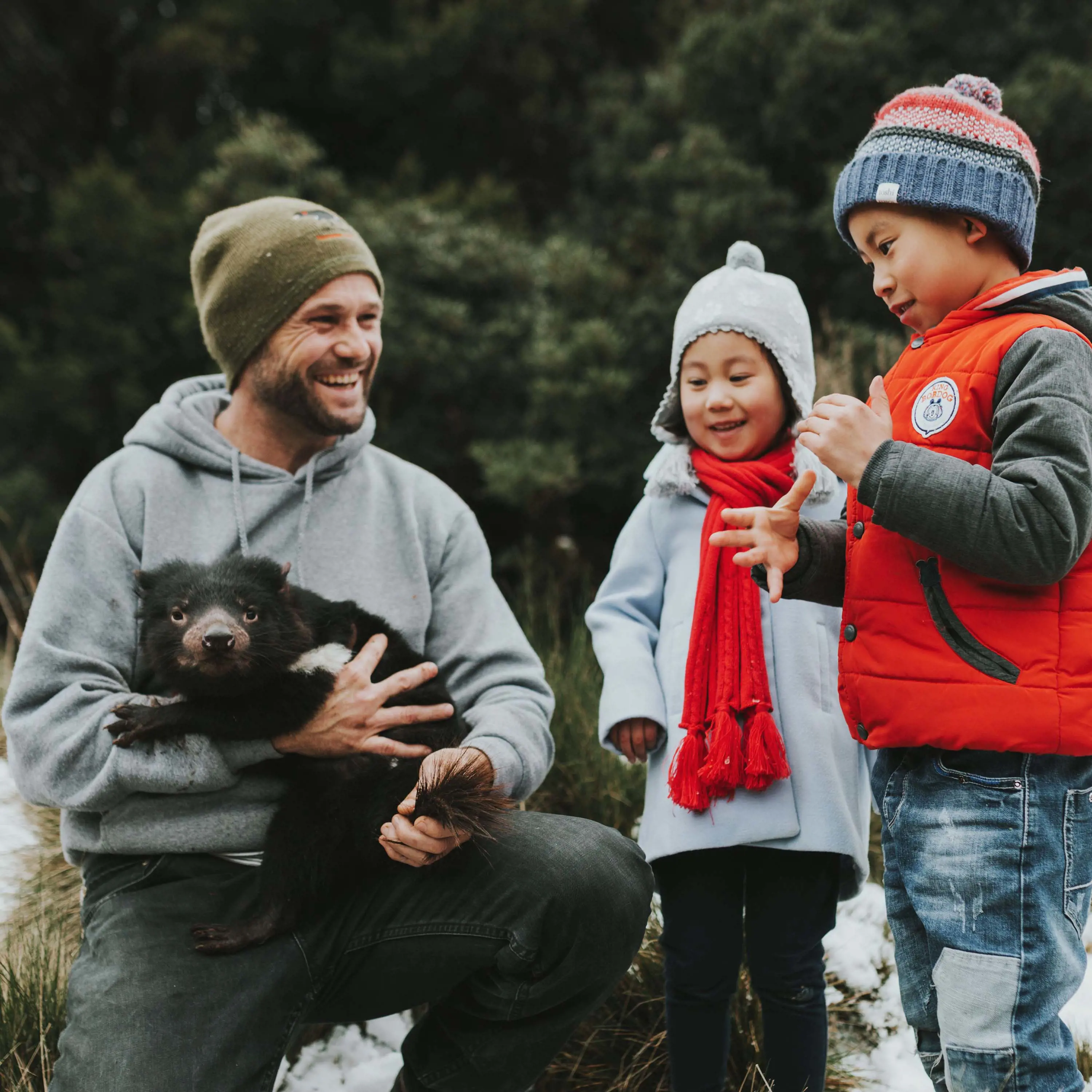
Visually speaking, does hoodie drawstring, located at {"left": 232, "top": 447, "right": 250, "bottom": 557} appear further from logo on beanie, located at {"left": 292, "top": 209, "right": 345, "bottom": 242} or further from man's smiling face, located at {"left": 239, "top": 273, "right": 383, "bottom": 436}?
logo on beanie, located at {"left": 292, "top": 209, "right": 345, "bottom": 242}

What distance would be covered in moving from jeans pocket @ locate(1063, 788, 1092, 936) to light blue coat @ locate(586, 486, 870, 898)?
50 centimetres

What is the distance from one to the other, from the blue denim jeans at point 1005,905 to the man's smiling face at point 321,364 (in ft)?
5.46

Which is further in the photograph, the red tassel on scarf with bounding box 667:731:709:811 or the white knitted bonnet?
the white knitted bonnet

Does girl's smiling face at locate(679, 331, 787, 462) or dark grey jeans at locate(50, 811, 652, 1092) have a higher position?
girl's smiling face at locate(679, 331, 787, 462)

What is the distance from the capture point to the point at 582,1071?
104 inches

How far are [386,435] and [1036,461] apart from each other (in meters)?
5.69

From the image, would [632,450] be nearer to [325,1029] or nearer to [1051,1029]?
[325,1029]

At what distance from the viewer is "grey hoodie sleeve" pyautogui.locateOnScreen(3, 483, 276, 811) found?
2.15m

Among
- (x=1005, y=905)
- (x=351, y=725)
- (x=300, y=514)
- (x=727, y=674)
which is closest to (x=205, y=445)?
(x=300, y=514)

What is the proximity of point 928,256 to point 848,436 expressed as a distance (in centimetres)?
38

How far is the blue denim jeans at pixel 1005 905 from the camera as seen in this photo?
1675 millimetres

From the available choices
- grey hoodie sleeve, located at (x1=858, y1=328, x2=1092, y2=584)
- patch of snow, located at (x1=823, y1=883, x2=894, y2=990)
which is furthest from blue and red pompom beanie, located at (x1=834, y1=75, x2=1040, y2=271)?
patch of snow, located at (x1=823, y1=883, x2=894, y2=990)

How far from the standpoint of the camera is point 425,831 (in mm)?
2088

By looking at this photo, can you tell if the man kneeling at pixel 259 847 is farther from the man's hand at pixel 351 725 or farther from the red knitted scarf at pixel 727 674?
the red knitted scarf at pixel 727 674
